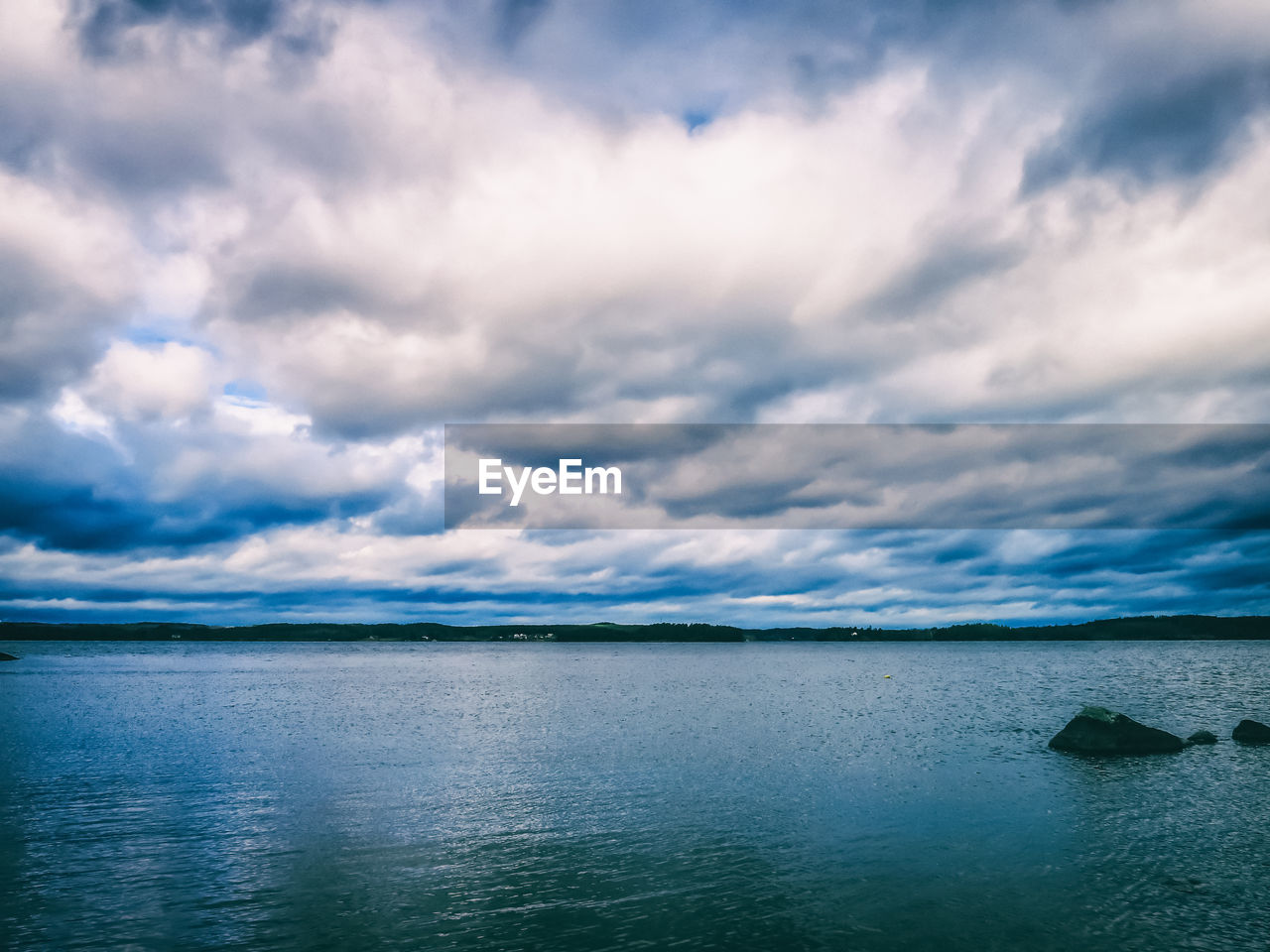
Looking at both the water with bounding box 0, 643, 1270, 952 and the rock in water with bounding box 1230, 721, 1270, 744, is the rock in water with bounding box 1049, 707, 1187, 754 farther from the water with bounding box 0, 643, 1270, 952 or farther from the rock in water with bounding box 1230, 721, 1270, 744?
the rock in water with bounding box 1230, 721, 1270, 744

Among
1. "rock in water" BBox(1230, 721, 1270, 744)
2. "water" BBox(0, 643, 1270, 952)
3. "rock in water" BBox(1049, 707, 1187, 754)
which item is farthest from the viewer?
"rock in water" BBox(1230, 721, 1270, 744)

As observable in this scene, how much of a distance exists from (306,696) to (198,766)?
52.1m

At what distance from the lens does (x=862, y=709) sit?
75250mm

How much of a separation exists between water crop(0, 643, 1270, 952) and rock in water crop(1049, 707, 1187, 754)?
4.17 feet

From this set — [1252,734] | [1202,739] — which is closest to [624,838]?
[1202,739]

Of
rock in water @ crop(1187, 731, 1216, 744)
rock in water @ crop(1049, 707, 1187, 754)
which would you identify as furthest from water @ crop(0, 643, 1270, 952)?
rock in water @ crop(1187, 731, 1216, 744)

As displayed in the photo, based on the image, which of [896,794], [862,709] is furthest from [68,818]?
[862,709]

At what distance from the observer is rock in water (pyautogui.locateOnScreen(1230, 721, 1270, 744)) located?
47.3m

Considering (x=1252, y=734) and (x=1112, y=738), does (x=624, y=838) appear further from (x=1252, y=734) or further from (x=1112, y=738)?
(x=1252, y=734)

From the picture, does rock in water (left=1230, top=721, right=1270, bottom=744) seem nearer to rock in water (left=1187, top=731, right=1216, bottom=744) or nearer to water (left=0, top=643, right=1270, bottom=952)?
rock in water (left=1187, top=731, right=1216, bottom=744)

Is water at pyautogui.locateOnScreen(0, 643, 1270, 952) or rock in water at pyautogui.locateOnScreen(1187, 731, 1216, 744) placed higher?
water at pyautogui.locateOnScreen(0, 643, 1270, 952)

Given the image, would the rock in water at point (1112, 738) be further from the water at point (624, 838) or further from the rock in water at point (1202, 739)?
the rock in water at point (1202, 739)

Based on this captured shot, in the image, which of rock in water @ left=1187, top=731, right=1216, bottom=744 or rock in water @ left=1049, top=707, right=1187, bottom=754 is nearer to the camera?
rock in water @ left=1049, top=707, right=1187, bottom=754

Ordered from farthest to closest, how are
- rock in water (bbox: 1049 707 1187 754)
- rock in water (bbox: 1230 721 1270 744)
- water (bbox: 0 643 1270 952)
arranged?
rock in water (bbox: 1230 721 1270 744)
rock in water (bbox: 1049 707 1187 754)
water (bbox: 0 643 1270 952)
